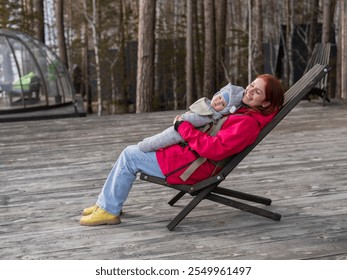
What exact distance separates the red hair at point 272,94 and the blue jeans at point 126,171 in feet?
2.41

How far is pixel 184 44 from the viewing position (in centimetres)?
2331

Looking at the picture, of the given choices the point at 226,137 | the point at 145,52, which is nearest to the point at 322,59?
the point at 145,52

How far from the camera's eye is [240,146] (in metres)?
3.62

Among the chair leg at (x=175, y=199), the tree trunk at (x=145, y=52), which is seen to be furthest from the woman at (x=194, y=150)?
the tree trunk at (x=145, y=52)

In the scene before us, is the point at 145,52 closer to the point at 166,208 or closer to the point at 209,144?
the point at 166,208

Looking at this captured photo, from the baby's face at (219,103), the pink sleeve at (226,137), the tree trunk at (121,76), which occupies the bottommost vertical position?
the tree trunk at (121,76)

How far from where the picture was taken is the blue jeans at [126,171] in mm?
3748

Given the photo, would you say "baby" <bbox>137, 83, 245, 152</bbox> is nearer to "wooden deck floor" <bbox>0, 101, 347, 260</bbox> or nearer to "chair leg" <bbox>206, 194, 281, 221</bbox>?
"chair leg" <bbox>206, 194, 281, 221</bbox>

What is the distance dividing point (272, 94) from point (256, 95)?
0.10 metres

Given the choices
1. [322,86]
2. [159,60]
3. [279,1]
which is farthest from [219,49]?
[322,86]

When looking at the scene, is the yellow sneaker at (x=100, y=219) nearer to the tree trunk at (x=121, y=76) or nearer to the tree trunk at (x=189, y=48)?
the tree trunk at (x=189, y=48)

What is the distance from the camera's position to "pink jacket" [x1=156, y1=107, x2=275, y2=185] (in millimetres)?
3570

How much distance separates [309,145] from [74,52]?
24.4m
